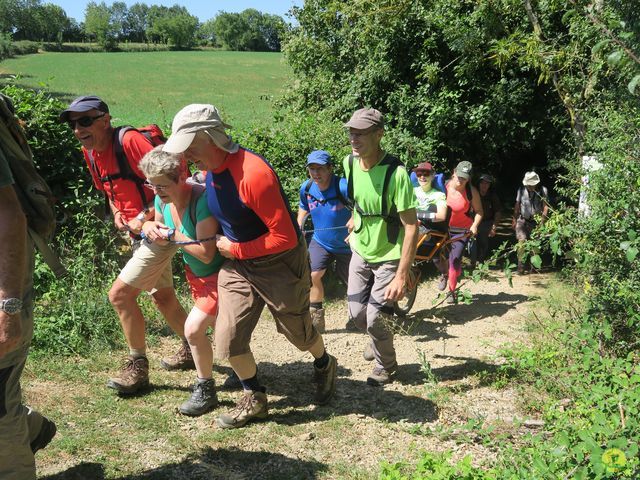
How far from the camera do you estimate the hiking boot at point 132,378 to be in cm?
436

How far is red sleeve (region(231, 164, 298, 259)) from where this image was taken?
3.46 m

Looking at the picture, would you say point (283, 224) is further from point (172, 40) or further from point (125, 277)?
point (172, 40)

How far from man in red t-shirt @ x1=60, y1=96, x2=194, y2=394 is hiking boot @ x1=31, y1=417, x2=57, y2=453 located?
852 millimetres

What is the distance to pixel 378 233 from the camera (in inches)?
179

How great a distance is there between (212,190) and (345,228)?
96.3 inches

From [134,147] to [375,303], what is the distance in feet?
6.88

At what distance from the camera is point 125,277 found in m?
4.18

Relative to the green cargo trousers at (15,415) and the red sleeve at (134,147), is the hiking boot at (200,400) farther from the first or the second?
the red sleeve at (134,147)

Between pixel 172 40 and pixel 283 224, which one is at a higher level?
pixel 172 40

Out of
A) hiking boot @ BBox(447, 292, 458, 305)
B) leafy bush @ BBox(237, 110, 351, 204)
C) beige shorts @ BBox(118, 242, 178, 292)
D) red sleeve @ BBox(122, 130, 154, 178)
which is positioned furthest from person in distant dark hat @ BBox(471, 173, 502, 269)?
red sleeve @ BBox(122, 130, 154, 178)

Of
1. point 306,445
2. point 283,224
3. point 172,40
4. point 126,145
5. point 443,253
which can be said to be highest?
point 172,40

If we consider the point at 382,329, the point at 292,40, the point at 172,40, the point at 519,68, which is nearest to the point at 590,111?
the point at 519,68

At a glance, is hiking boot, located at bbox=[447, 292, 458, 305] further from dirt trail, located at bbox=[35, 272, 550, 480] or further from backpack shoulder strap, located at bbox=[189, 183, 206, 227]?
backpack shoulder strap, located at bbox=[189, 183, 206, 227]

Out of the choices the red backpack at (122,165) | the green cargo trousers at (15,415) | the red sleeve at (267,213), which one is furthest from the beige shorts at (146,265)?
the green cargo trousers at (15,415)
